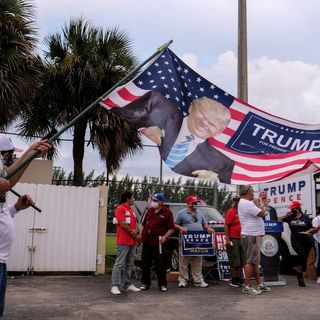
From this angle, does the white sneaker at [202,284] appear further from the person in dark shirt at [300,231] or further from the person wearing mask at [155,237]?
the person in dark shirt at [300,231]

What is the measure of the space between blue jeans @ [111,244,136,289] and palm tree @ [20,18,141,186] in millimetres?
5464

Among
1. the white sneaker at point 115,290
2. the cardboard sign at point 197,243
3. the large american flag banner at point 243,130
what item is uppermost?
the large american flag banner at point 243,130

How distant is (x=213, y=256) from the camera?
11.1m

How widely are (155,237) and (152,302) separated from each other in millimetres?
1752

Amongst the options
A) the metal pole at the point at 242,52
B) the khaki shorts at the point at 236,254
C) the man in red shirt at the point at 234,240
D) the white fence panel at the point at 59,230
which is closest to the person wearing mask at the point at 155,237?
the man in red shirt at the point at 234,240

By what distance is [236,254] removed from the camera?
10469 millimetres

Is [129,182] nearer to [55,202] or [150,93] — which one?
[55,202]

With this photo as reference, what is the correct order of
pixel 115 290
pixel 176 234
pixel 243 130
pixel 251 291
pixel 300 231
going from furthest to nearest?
pixel 176 234 < pixel 300 231 < pixel 251 291 < pixel 115 290 < pixel 243 130

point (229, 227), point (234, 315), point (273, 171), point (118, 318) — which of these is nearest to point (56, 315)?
point (118, 318)

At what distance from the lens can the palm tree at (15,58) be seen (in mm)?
11766

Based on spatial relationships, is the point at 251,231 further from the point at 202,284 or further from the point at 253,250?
the point at 202,284

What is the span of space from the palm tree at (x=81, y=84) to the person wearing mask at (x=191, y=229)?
15.6ft

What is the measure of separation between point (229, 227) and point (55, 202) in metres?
3.98

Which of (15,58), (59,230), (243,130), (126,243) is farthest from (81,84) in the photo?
(243,130)
